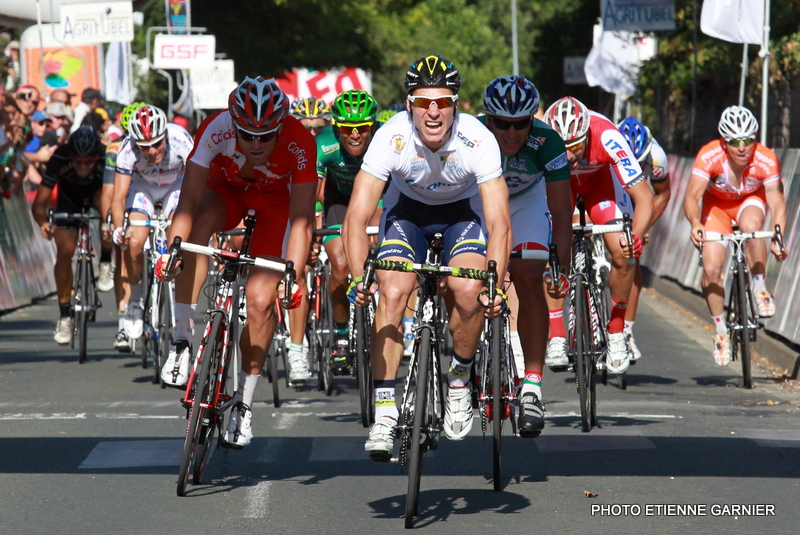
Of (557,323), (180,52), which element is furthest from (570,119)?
(180,52)

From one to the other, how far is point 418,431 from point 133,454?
251cm

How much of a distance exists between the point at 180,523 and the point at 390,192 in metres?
2.04

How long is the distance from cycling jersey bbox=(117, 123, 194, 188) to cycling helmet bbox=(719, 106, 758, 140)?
4513 millimetres

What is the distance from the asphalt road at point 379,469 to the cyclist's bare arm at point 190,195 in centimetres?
137

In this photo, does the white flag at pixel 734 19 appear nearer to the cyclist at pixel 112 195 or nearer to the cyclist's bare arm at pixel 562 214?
the cyclist at pixel 112 195

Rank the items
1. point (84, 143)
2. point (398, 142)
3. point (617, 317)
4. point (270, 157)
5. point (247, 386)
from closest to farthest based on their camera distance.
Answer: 1. point (398, 142)
2. point (247, 386)
3. point (270, 157)
4. point (617, 317)
5. point (84, 143)

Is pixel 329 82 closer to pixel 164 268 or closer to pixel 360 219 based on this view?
pixel 164 268

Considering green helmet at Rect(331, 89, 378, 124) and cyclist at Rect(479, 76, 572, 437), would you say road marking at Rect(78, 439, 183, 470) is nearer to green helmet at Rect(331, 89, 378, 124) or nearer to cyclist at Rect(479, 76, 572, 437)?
cyclist at Rect(479, 76, 572, 437)

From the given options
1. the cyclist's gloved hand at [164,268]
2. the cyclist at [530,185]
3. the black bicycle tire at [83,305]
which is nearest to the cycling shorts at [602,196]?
the cyclist at [530,185]

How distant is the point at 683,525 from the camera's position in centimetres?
617

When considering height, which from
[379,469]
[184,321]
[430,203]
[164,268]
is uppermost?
[430,203]

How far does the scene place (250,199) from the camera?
301 inches

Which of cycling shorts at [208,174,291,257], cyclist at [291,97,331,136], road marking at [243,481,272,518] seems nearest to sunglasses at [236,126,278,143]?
cycling shorts at [208,174,291,257]

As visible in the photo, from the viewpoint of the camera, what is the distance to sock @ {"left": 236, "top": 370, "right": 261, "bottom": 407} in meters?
7.23
